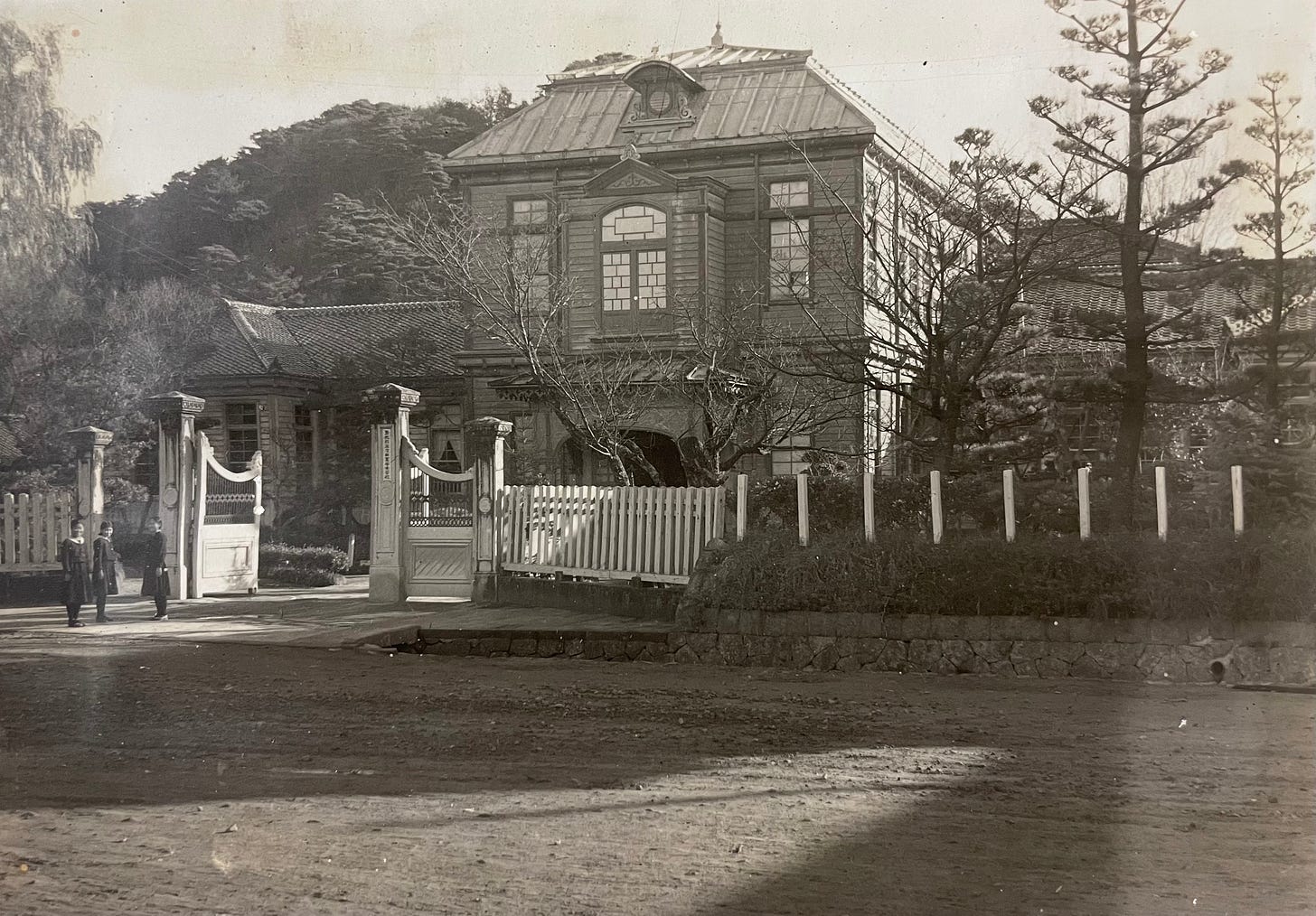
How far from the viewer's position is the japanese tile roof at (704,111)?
23.4 metres

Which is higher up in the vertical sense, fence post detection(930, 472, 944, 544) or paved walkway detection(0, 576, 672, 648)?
fence post detection(930, 472, 944, 544)

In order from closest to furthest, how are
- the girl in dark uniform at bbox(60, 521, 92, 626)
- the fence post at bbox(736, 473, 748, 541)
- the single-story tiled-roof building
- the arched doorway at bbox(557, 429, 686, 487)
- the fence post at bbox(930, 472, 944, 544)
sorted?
the fence post at bbox(930, 472, 944, 544), the fence post at bbox(736, 473, 748, 541), the girl in dark uniform at bbox(60, 521, 92, 626), the arched doorway at bbox(557, 429, 686, 487), the single-story tiled-roof building

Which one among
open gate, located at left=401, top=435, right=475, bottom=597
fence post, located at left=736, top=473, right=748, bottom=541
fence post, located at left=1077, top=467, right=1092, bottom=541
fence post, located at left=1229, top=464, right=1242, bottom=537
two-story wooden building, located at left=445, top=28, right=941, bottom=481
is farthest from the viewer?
two-story wooden building, located at left=445, top=28, right=941, bottom=481

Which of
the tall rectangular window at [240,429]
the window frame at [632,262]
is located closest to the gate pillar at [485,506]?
the window frame at [632,262]

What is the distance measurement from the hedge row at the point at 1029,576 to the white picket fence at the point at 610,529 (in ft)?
4.11

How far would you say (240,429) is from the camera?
99.3 feet

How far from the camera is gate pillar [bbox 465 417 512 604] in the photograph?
15.2m

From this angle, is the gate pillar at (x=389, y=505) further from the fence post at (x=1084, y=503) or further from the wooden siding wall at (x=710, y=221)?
the fence post at (x=1084, y=503)

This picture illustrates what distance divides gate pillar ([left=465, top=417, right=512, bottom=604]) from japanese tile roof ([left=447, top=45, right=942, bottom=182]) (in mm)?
10395

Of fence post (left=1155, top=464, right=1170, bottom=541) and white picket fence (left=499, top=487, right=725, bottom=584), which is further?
white picket fence (left=499, top=487, right=725, bottom=584)

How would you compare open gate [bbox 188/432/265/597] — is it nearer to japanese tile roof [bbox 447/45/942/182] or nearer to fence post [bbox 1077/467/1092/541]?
japanese tile roof [bbox 447/45/942/182]

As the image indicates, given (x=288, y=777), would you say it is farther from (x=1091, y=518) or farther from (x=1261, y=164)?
(x=1261, y=164)

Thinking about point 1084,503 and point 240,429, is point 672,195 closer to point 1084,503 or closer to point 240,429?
point 240,429

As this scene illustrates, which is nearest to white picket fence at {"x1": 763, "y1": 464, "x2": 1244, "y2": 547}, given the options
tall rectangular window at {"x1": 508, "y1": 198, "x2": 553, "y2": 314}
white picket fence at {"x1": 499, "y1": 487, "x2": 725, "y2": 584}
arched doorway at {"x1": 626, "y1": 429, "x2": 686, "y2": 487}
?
white picket fence at {"x1": 499, "y1": 487, "x2": 725, "y2": 584}
